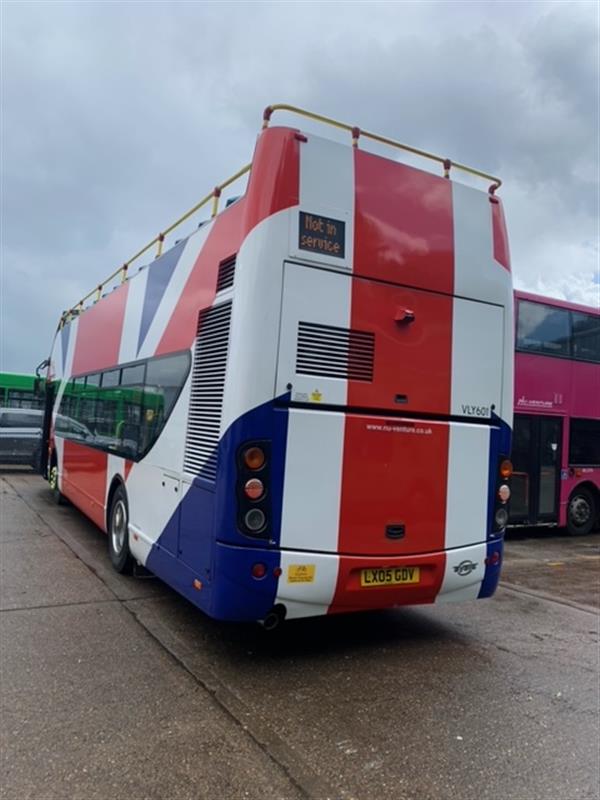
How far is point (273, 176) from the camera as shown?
Answer: 4.44 metres

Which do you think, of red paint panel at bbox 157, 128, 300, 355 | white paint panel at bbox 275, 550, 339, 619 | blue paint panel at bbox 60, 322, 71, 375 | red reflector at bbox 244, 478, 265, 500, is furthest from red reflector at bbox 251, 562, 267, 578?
blue paint panel at bbox 60, 322, 71, 375

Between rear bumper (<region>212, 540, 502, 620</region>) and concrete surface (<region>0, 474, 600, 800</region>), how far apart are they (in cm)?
48

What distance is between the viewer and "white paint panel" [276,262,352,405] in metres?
4.40

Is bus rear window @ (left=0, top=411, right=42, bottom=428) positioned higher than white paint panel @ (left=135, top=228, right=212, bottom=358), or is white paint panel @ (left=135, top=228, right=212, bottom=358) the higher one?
white paint panel @ (left=135, top=228, right=212, bottom=358)

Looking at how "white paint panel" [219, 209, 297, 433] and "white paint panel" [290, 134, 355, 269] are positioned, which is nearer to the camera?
"white paint panel" [219, 209, 297, 433]

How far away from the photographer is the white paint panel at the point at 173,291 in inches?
218

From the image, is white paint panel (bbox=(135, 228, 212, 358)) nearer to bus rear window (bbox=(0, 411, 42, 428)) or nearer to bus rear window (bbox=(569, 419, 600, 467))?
bus rear window (bbox=(569, 419, 600, 467))

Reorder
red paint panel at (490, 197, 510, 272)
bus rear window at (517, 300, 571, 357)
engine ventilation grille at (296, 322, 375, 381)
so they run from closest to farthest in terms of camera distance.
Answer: engine ventilation grille at (296, 322, 375, 381)
red paint panel at (490, 197, 510, 272)
bus rear window at (517, 300, 571, 357)

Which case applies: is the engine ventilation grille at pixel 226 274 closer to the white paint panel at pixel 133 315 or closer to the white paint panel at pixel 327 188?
the white paint panel at pixel 327 188

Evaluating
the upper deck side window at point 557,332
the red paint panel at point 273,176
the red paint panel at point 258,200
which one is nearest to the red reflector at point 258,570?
the red paint panel at point 258,200

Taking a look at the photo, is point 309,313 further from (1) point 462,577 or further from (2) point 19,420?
(2) point 19,420

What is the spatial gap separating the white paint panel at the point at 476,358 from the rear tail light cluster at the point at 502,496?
1.65 feet

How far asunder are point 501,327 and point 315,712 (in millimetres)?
3404

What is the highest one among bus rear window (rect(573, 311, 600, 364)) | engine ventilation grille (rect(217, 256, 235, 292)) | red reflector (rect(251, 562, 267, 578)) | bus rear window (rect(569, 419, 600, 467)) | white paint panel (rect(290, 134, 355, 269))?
bus rear window (rect(573, 311, 600, 364))
